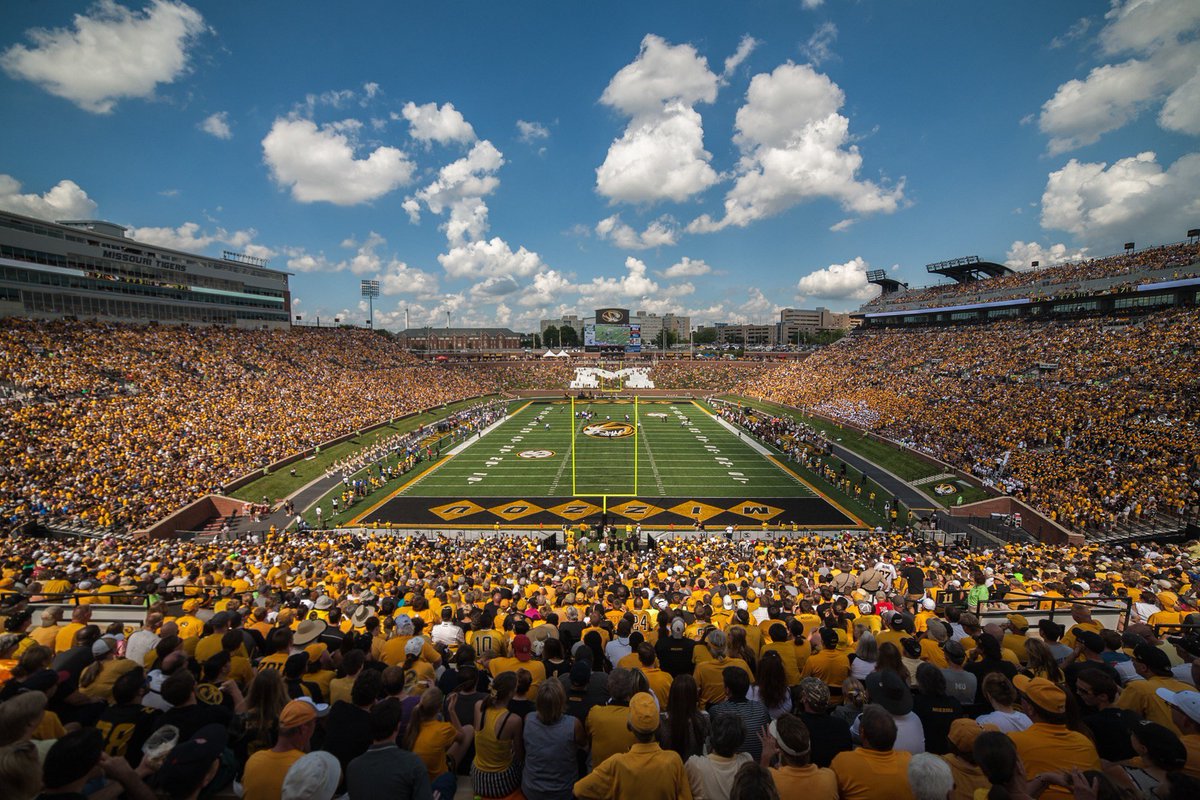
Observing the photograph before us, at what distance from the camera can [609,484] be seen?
95.7 ft

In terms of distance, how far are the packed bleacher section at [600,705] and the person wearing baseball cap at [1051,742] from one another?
0.01m

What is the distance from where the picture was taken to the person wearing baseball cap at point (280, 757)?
10.4ft

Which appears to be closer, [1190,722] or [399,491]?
[1190,722]

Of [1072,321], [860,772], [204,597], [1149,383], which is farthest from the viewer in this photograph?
[1072,321]

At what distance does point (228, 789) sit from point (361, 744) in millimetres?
895

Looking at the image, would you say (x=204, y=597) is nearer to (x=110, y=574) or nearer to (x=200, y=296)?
(x=110, y=574)

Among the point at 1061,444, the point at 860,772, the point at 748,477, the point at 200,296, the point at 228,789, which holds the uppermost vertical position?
the point at 200,296

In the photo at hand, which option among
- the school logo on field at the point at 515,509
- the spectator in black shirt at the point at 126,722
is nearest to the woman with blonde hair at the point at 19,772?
the spectator in black shirt at the point at 126,722

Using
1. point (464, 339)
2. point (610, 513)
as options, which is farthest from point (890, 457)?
point (464, 339)

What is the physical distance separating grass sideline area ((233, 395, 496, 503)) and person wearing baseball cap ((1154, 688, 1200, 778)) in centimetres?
3004

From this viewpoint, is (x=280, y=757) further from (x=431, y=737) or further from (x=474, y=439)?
(x=474, y=439)

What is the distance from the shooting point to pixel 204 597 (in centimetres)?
906

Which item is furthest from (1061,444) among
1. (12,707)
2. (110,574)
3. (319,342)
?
(319,342)

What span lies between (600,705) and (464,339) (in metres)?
161
